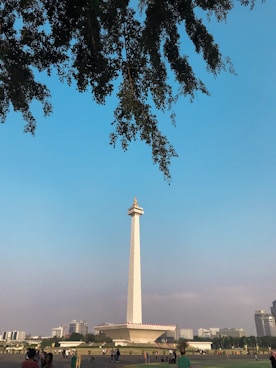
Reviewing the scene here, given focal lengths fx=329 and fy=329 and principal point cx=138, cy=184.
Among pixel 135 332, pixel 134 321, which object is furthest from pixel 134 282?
pixel 135 332

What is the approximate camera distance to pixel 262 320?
190m

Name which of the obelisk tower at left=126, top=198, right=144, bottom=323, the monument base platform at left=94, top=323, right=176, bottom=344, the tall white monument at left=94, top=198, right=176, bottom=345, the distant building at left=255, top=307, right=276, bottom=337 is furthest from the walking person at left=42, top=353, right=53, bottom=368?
the distant building at left=255, top=307, right=276, bottom=337

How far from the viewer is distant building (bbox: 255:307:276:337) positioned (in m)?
184

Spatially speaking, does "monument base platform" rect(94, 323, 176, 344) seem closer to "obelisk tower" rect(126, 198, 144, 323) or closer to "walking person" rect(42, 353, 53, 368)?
"obelisk tower" rect(126, 198, 144, 323)

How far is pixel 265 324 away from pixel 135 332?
501ft

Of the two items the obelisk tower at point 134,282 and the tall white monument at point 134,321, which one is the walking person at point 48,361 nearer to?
the tall white monument at point 134,321

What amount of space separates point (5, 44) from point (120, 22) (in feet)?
9.33

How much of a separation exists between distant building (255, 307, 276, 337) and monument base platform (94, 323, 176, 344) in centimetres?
14067

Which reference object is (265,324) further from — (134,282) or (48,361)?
(48,361)

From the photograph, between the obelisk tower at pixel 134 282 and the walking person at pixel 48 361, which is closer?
the walking person at pixel 48 361

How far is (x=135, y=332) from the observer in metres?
65.1

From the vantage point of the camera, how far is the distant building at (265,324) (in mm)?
183750

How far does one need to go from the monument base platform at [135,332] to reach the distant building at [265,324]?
14067 cm

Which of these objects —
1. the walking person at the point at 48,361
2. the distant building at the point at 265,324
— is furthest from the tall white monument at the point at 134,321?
the distant building at the point at 265,324
